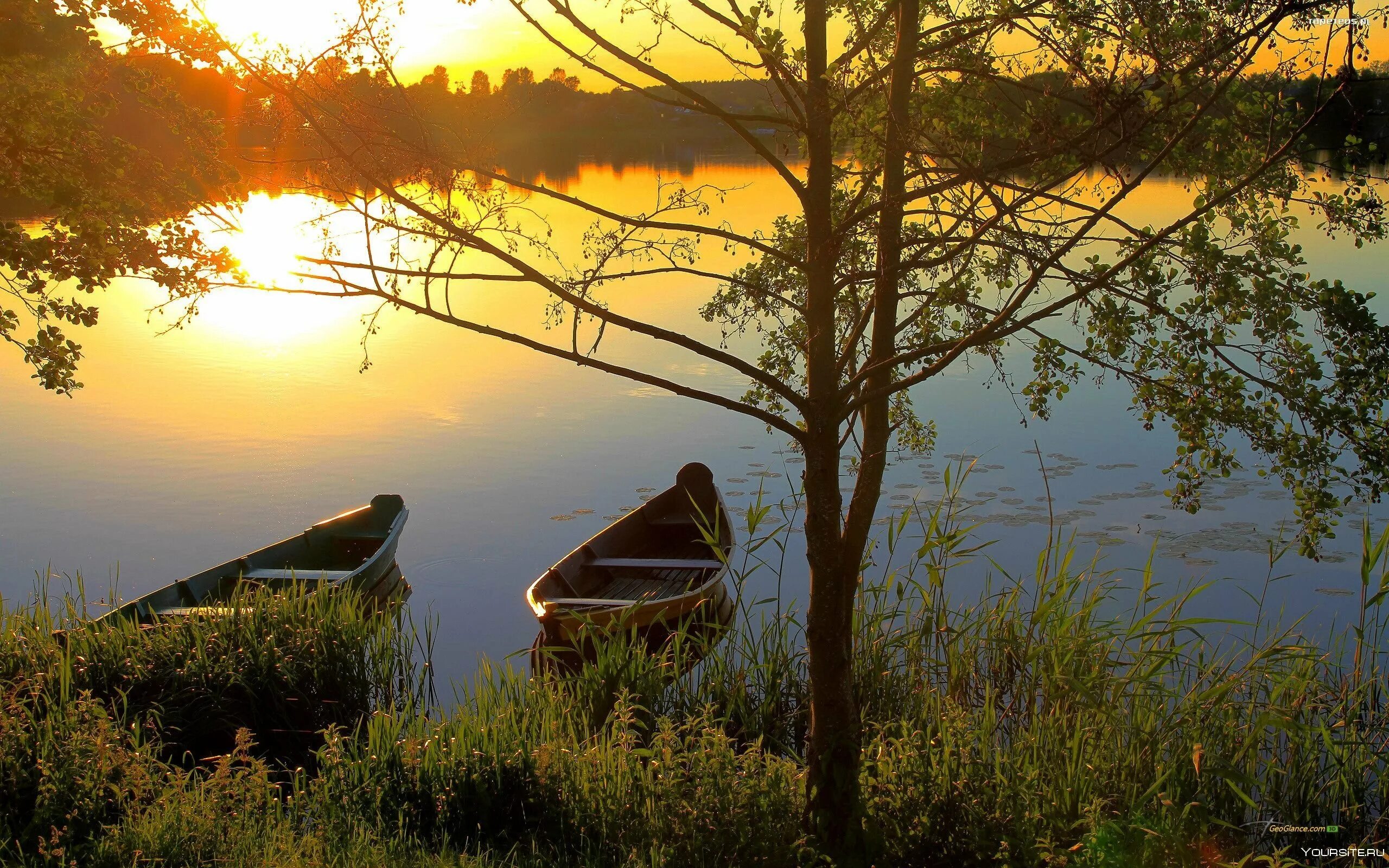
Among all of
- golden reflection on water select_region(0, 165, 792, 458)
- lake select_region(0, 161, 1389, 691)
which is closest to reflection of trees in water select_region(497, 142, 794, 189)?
golden reflection on water select_region(0, 165, 792, 458)

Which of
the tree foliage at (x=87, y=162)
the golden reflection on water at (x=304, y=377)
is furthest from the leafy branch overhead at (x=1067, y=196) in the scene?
the golden reflection on water at (x=304, y=377)

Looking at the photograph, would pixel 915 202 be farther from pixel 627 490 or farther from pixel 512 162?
pixel 512 162

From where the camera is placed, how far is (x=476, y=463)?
13.0 meters

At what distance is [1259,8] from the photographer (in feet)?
9.98

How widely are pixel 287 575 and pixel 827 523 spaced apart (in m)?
5.85

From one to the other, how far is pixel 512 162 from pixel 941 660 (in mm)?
43436

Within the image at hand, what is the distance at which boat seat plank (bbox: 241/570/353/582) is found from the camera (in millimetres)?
8070

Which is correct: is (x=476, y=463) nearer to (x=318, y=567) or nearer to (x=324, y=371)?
(x=318, y=567)

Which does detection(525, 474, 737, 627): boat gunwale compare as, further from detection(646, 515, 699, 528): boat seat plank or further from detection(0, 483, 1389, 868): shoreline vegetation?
detection(646, 515, 699, 528): boat seat plank

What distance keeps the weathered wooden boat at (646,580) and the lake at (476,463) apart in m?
0.66

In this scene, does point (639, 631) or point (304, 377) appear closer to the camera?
point (639, 631)

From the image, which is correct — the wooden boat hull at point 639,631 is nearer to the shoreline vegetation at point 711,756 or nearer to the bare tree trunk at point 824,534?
the shoreline vegetation at point 711,756

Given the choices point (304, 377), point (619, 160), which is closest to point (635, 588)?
point (304, 377)

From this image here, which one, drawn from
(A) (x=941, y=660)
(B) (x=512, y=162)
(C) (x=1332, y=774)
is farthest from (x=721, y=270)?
(B) (x=512, y=162)
